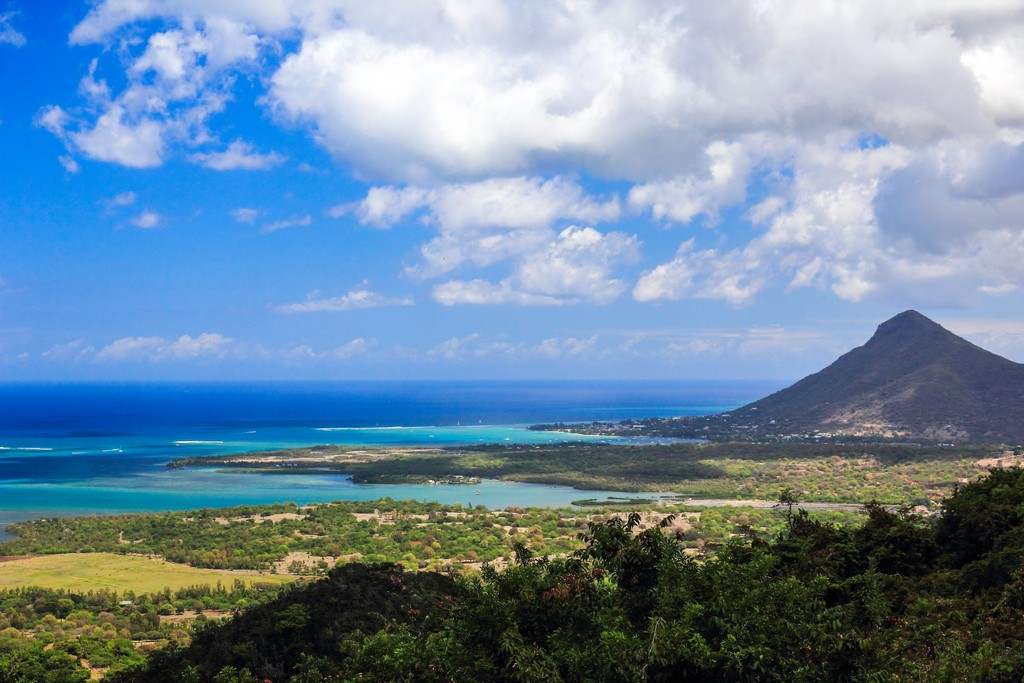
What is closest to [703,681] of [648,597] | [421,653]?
[648,597]

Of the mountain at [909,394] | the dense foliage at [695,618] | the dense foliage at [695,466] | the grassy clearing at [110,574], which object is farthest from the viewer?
the mountain at [909,394]

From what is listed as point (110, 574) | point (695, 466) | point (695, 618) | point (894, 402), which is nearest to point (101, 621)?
point (110, 574)

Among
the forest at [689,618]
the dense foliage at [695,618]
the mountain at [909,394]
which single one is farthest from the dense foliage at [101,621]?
the mountain at [909,394]

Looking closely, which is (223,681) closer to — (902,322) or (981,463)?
(981,463)

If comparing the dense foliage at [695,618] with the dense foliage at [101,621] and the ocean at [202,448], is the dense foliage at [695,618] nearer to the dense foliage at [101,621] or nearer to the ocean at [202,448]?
the dense foliage at [101,621]

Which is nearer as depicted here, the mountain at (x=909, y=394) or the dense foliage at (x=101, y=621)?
→ the dense foliage at (x=101, y=621)

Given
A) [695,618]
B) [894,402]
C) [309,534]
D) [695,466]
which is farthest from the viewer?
[894,402]

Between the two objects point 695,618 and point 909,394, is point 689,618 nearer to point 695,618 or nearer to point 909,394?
point 695,618
